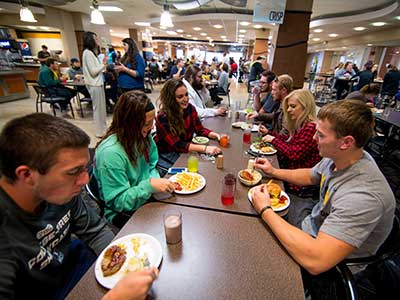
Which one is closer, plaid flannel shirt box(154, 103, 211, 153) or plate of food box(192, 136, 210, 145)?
plaid flannel shirt box(154, 103, 211, 153)

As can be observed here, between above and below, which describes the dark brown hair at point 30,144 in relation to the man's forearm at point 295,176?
above

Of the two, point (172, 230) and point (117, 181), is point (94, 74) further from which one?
point (172, 230)

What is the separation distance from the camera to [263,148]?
6.39 ft

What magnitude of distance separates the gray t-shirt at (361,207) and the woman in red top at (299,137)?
2.26 ft

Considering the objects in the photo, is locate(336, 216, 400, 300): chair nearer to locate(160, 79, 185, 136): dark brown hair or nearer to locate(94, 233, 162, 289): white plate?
locate(94, 233, 162, 289): white plate

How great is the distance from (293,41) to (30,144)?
151 inches

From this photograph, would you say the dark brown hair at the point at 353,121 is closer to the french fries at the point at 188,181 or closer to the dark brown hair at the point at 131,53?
the french fries at the point at 188,181

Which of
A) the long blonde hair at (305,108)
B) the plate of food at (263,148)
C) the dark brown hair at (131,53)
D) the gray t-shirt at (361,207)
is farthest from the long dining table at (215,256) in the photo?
the dark brown hair at (131,53)

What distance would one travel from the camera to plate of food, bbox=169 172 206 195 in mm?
1255

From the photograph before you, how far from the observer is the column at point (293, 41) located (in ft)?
10.6

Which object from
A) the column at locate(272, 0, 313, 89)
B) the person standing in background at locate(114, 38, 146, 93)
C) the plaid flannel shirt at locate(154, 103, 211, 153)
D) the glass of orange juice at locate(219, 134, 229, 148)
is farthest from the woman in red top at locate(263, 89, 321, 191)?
the person standing in background at locate(114, 38, 146, 93)

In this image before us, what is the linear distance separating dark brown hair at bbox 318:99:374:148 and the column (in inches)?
114

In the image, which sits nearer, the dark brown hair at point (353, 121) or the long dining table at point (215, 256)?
the long dining table at point (215, 256)

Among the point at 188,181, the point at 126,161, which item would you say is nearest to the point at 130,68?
the point at 126,161
